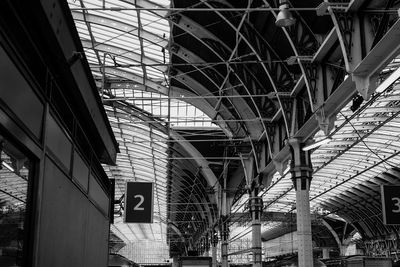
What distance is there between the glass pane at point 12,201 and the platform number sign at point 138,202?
59.5ft

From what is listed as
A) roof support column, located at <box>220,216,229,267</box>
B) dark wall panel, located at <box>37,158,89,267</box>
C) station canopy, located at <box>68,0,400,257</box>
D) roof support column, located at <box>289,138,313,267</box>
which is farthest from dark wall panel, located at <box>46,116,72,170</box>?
roof support column, located at <box>220,216,229,267</box>

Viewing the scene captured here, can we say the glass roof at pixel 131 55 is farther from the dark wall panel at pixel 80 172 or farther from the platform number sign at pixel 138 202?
the dark wall panel at pixel 80 172

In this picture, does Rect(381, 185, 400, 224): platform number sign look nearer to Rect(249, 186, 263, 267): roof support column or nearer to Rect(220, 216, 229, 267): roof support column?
Rect(249, 186, 263, 267): roof support column

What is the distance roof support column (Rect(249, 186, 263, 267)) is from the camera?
105 ft

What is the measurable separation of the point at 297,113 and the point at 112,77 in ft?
58.1

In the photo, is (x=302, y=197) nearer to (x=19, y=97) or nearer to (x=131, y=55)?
(x=131, y=55)

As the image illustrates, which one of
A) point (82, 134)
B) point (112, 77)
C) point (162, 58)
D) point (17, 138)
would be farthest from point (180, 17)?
point (17, 138)

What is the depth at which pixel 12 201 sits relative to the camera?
5.14 metres

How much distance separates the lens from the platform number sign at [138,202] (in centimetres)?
2394

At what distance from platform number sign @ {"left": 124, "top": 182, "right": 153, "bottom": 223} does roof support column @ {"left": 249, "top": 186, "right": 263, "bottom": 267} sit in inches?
378

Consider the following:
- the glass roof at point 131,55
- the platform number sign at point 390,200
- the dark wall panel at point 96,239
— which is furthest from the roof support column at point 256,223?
the dark wall panel at point 96,239

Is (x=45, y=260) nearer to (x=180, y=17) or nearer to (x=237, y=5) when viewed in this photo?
(x=237, y=5)

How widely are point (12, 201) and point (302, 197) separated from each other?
18.2 m

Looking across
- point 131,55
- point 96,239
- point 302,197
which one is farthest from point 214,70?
point 96,239
